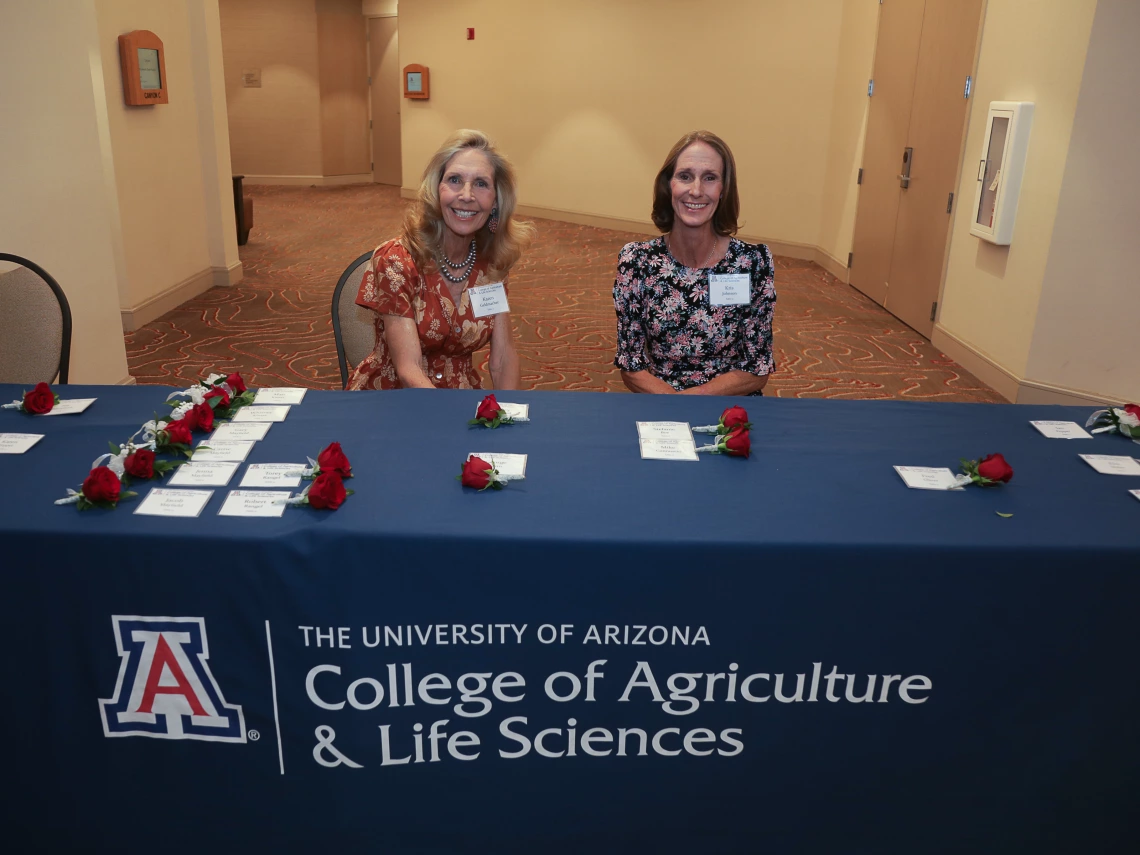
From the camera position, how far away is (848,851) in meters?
1.76

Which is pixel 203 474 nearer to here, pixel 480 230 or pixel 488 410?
pixel 488 410

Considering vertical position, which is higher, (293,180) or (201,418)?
(201,418)

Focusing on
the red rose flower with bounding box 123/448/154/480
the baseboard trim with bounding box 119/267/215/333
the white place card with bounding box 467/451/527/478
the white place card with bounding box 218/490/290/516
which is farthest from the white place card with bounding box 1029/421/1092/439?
the baseboard trim with bounding box 119/267/215/333

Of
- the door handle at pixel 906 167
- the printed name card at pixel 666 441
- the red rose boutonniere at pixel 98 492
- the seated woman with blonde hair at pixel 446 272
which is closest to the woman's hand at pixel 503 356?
the seated woman with blonde hair at pixel 446 272

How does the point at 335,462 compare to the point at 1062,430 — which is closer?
the point at 335,462

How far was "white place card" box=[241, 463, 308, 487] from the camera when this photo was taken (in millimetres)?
1766

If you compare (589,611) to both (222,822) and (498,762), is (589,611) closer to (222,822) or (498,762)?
(498,762)

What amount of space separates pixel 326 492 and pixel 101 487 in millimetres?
384

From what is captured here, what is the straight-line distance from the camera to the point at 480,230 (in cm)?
286

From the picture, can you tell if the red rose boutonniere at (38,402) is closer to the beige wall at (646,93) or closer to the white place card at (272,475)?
the white place card at (272,475)

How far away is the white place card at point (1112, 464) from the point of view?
192 cm

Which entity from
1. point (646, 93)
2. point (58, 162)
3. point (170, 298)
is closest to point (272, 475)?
point (58, 162)

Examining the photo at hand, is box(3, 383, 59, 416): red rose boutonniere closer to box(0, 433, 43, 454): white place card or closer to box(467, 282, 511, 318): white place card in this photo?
box(0, 433, 43, 454): white place card

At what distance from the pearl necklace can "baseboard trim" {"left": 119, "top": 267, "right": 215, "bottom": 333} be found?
3.68m
